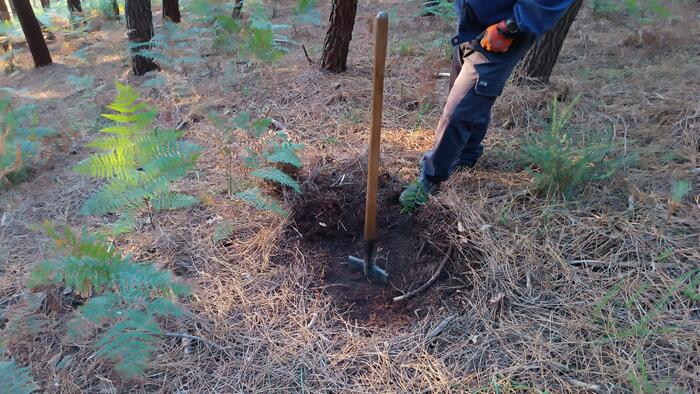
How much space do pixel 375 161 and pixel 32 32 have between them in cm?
814

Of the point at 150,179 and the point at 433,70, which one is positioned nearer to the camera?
the point at 150,179

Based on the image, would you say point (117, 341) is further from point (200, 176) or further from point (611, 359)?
point (611, 359)

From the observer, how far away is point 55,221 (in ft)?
9.50

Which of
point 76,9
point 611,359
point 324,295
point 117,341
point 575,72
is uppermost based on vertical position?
point 575,72

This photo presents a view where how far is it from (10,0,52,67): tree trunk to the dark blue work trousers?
747 cm

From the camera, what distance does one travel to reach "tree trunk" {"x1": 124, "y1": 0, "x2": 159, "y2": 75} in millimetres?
5613

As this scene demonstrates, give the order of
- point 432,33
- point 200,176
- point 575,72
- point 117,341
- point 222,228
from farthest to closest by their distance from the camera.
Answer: point 432,33
point 575,72
point 200,176
point 222,228
point 117,341

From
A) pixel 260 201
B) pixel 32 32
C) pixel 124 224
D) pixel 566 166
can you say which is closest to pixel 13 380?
pixel 124 224

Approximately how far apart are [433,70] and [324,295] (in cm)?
317

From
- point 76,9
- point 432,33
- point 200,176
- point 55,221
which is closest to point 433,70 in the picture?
point 432,33

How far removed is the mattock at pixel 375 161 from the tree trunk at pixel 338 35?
284 centimetres

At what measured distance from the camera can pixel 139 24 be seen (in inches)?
225

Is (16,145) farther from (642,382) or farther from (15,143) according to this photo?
(642,382)

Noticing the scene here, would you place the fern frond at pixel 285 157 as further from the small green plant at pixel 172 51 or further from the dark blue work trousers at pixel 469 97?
the small green plant at pixel 172 51
